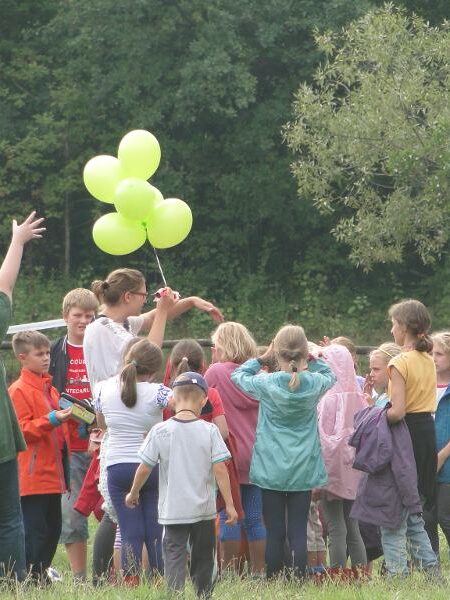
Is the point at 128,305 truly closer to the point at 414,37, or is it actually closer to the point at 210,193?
the point at 414,37

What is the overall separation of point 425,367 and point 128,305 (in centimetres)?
167

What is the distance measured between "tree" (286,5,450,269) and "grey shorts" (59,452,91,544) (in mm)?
18650

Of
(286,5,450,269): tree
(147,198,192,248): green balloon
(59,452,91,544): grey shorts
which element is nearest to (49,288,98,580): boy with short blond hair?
(59,452,91,544): grey shorts

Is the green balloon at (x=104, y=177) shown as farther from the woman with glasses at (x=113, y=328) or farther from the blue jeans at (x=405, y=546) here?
the blue jeans at (x=405, y=546)

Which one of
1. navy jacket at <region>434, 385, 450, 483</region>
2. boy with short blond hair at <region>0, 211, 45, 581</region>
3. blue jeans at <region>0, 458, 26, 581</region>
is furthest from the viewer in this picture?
navy jacket at <region>434, 385, 450, 483</region>

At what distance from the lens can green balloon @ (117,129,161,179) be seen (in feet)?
26.8

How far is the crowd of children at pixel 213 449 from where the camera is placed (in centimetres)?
663

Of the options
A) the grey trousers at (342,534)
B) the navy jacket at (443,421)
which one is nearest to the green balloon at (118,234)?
the grey trousers at (342,534)

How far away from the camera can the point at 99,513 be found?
7.92 metres

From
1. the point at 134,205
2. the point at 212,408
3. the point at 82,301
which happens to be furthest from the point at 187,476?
the point at 134,205

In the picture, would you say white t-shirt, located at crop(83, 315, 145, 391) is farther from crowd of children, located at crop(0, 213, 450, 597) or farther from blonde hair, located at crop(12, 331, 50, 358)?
blonde hair, located at crop(12, 331, 50, 358)

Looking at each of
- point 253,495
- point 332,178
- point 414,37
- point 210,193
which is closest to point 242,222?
point 210,193

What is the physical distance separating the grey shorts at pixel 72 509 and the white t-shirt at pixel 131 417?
3.41 ft

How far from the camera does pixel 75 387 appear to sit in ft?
27.0
